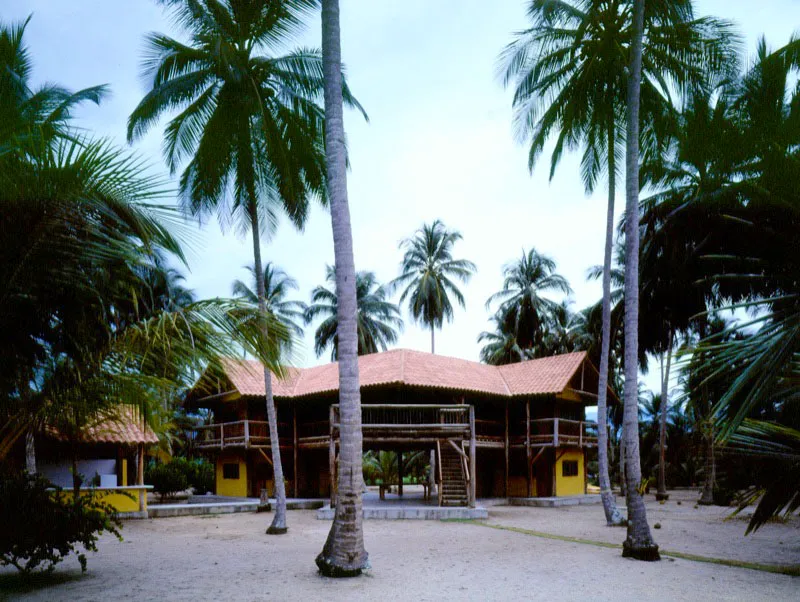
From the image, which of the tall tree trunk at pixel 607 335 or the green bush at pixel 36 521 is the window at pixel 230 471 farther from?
the green bush at pixel 36 521

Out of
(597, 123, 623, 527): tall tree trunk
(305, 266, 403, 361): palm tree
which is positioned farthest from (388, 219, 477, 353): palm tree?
(597, 123, 623, 527): tall tree trunk

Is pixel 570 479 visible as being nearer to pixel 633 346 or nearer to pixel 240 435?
pixel 240 435

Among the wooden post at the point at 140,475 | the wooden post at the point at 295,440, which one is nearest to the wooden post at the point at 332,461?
the wooden post at the point at 295,440

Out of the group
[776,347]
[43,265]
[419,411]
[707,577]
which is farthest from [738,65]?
[419,411]

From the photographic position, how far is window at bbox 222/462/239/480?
3027 cm

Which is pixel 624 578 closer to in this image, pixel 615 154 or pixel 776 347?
pixel 776 347

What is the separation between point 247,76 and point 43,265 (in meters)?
11.0

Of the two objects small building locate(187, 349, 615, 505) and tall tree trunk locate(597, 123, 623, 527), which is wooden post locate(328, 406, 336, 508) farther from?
tall tree trunk locate(597, 123, 623, 527)

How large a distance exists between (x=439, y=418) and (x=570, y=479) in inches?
303

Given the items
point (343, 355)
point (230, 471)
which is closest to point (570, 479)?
point (230, 471)

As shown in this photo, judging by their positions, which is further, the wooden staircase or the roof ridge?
the roof ridge

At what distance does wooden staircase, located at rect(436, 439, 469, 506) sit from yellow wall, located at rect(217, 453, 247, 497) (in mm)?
9741

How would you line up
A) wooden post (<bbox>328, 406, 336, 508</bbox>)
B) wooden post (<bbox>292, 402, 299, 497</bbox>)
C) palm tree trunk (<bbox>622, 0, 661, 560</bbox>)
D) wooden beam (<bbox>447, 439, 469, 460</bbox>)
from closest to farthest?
palm tree trunk (<bbox>622, 0, 661, 560</bbox>), wooden post (<bbox>328, 406, 336, 508</bbox>), wooden beam (<bbox>447, 439, 469, 460</bbox>), wooden post (<bbox>292, 402, 299, 497</bbox>)

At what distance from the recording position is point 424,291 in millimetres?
38969
